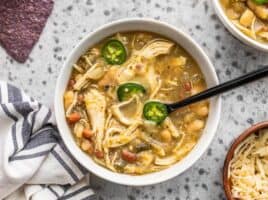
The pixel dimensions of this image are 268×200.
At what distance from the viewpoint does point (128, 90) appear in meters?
2.61

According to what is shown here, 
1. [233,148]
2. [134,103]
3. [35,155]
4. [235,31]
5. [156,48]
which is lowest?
[35,155]

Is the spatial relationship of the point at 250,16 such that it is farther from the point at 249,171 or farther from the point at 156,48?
the point at 249,171

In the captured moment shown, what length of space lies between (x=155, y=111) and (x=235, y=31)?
1.44 feet

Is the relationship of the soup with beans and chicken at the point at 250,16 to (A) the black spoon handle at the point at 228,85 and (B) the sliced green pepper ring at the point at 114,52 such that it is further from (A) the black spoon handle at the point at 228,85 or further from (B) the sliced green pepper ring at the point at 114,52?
(B) the sliced green pepper ring at the point at 114,52

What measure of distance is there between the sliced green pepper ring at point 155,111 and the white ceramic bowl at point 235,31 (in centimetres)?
40


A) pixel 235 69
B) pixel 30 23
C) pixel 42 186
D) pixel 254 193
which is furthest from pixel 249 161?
pixel 30 23

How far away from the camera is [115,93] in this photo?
263 centimetres

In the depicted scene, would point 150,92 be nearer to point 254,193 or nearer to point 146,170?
point 146,170

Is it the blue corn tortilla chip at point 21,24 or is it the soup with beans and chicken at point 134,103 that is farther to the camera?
the blue corn tortilla chip at point 21,24

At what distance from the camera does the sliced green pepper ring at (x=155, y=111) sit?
8.56 ft

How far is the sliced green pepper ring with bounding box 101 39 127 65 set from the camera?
8.63 feet

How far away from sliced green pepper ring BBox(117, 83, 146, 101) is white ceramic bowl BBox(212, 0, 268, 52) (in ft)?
1.36

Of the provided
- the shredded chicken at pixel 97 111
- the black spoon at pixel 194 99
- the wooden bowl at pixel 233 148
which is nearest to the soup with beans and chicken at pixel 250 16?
the black spoon at pixel 194 99

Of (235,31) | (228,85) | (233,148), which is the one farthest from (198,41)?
(233,148)
